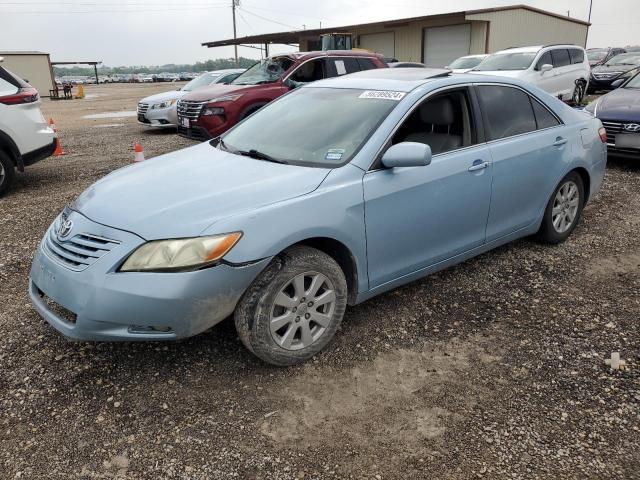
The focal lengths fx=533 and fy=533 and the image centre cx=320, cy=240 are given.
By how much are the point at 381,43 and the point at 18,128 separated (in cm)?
2568

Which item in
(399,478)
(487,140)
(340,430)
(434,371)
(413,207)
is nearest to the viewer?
(399,478)

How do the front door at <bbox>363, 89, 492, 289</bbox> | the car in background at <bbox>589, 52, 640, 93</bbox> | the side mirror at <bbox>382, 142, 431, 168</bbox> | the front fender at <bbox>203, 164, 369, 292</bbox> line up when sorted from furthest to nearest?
the car in background at <bbox>589, 52, 640, 93</bbox> < the front door at <bbox>363, 89, 492, 289</bbox> < the side mirror at <bbox>382, 142, 431, 168</bbox> < the front fender at <bbox>203, 164, 369, 292</bbox>

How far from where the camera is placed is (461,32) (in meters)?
25.1

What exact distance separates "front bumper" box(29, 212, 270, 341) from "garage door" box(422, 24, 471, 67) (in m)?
25.3

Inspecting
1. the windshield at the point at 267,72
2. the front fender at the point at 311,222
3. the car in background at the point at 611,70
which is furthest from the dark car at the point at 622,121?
the car in background at the point at 611,70

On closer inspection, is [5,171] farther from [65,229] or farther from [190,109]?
[65,229]

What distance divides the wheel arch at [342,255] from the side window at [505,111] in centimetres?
154

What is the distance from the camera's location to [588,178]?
15.6 ft

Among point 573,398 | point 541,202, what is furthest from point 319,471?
point 541,202

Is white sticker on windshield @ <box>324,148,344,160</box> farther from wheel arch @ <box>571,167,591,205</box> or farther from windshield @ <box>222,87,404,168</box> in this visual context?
wheel arch @ <box>571,167,591,205</box>

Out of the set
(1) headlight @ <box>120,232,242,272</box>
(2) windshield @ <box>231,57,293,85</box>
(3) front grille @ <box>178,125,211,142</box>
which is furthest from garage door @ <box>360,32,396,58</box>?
(1) headlight @ <box>120,232,242,272</box>

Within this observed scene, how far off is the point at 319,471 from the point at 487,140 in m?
2.60

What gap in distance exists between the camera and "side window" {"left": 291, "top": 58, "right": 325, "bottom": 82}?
32.0 feet

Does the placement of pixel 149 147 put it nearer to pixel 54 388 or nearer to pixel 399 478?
pixel 54 388
